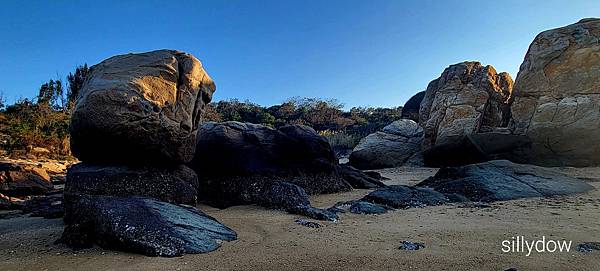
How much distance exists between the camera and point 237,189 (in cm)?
680

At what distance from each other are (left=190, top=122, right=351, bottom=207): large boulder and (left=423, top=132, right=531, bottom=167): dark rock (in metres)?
6.18

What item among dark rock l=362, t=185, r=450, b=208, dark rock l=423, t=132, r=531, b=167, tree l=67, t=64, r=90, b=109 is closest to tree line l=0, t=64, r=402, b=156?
tree l=67, t=64, r=90, b=109

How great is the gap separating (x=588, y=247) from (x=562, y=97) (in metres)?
10.6

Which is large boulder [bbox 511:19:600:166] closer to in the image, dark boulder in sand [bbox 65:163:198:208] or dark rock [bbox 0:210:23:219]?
dark boulder in sand [bbox 65:163:198:208]

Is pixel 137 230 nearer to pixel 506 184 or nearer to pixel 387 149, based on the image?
pixel 506 184

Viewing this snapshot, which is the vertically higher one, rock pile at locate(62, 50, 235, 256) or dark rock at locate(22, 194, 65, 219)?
rock pile at locate(62, 50, 235, 256)

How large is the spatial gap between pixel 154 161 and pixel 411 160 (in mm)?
12537

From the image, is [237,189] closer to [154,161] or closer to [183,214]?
[154,161]

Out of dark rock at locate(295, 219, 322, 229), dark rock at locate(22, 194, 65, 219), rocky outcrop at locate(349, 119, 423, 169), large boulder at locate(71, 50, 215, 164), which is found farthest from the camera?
rocky outcrop at locate(349, 119, 423, 169)

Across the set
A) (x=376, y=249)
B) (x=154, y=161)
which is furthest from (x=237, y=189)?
(x=376, y=249)

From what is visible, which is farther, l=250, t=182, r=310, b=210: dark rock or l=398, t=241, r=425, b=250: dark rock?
l=250, t=182, r=310, b=210: dark rock

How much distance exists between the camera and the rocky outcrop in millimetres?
16391

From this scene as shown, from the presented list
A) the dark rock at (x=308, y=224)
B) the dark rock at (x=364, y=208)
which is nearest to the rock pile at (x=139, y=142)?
the dark rock at (x=308, y=224)

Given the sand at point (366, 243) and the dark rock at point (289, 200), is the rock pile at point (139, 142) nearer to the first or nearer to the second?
the sand at point (366, 243)
